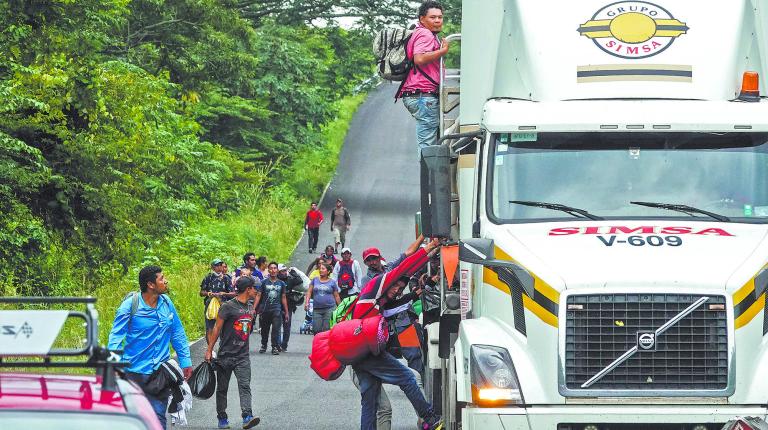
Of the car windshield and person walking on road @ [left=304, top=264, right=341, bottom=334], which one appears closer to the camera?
the car windshield

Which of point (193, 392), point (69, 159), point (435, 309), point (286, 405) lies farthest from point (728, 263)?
point (69, 159)

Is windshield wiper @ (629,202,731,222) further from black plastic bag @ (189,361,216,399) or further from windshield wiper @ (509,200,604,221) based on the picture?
black plastic bag @ (189,361,216,399)

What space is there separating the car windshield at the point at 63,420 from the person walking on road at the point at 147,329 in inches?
258

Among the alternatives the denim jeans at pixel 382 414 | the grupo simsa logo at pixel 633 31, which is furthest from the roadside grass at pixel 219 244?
the grupo simsa logo at pixel 633 31

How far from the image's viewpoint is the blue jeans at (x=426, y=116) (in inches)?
578

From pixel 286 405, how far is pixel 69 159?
7692 mm

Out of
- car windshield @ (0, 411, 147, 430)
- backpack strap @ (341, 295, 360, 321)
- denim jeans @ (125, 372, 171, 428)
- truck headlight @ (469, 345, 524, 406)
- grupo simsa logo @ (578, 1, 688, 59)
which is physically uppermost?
grupo simsa logo @ (578, 1, 688, 59)

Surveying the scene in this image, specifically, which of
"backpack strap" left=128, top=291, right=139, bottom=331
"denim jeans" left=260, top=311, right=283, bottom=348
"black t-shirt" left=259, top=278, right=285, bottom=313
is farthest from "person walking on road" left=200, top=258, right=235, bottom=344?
"backpack strap" left=128, top=291, right=139, bottom=331

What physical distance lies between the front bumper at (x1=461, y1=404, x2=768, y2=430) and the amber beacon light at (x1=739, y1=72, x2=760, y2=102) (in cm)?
244

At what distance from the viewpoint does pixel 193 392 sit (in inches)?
626

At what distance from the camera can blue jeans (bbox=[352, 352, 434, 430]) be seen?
13.6m

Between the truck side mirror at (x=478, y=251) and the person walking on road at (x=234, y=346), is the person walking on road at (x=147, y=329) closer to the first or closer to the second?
the truck side mirror at (x=478, y=251)

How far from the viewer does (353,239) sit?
48.6 m

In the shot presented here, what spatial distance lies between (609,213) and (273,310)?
Answer: 48.0 feet
